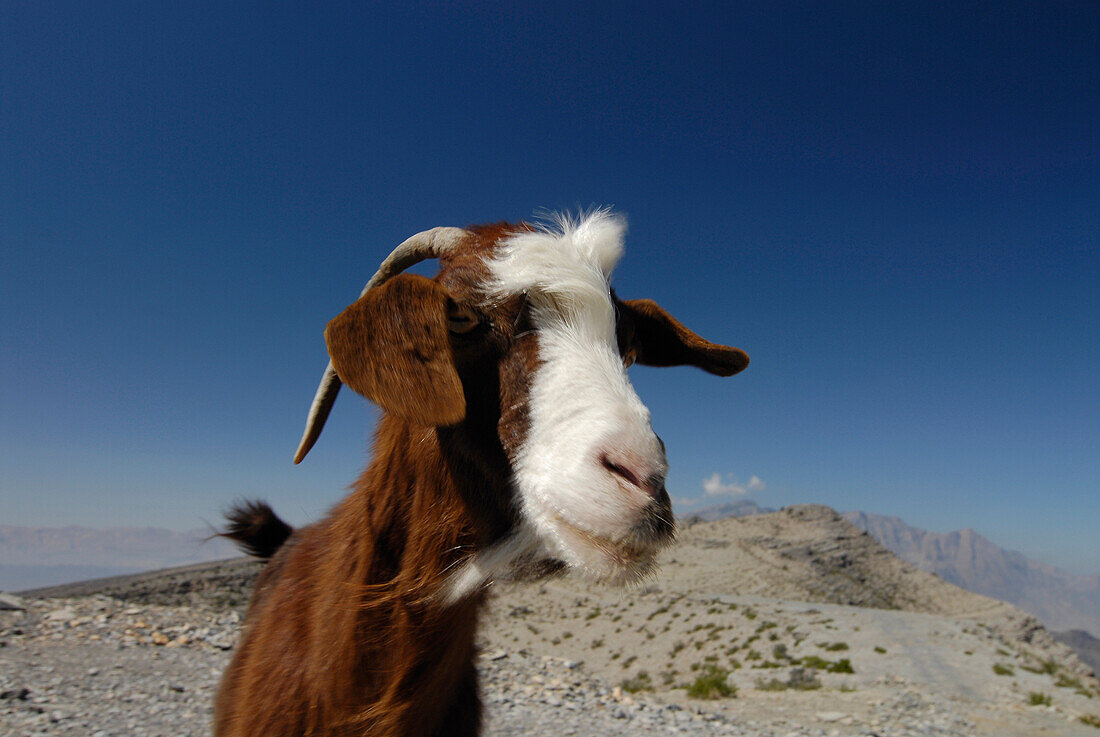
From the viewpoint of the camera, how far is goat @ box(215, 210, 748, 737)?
1699 mm

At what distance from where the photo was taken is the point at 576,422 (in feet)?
5.77

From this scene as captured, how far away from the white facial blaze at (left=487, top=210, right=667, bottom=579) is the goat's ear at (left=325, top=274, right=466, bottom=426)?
299 mm

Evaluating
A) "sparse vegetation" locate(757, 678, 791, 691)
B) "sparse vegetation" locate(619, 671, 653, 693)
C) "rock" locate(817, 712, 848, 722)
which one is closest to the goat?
"rock" locate(817, 712, 848, 722)

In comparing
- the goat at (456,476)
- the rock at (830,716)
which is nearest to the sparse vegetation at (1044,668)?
the rock at (830,716)

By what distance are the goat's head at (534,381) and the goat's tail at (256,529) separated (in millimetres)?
3800

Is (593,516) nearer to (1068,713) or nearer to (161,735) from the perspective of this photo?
(161,735)

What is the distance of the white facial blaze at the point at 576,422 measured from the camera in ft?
5.32

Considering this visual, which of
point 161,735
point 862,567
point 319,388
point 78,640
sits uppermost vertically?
point 862,567

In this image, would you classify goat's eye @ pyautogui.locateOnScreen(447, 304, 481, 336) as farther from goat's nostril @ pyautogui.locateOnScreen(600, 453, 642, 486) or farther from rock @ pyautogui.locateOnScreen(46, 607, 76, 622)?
rock @ pyautogui.locateOnScreen(46, 607, 76, 622)

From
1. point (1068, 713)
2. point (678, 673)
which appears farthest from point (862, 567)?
point (1068, 713)

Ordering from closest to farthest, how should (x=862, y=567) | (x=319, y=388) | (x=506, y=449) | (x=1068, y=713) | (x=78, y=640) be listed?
(x=506, y=449) < (x=319, y=388) < (x=78, y=640) < (x=1068, y=713) < (x=862, y=567)

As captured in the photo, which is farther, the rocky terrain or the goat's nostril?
the rocky terrain

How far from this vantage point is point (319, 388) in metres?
2.59

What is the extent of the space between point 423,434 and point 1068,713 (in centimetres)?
1565
